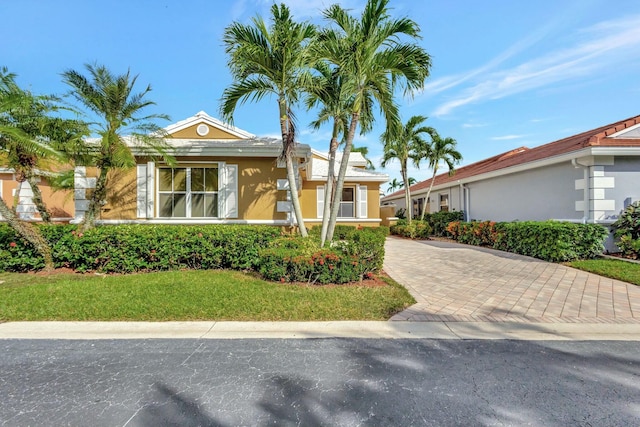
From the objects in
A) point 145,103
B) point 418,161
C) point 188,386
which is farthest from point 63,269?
point 418,161

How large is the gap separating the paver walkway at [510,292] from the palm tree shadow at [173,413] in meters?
3.19

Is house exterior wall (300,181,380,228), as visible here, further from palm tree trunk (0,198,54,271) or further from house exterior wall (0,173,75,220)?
house exterior wall (0,173,75,220)

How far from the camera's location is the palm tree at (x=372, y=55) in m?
6.96

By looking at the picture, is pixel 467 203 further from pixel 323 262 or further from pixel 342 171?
pixel 323 262

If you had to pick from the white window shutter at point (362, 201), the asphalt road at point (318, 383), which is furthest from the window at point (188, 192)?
the white window shutter at point (362, 201)

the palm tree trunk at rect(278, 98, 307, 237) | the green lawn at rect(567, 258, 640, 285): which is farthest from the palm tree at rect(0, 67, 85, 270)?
the green lawn at rect(567, 258, 640, 285)

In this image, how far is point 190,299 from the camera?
17.8 ft

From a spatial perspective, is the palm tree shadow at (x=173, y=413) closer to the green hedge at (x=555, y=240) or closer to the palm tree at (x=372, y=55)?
the palm tree at (x=372, y=55)

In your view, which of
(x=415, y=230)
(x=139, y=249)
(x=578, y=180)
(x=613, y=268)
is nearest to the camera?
(x=139, y=249)

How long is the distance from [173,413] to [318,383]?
1311mm

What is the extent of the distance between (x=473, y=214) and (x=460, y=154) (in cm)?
404

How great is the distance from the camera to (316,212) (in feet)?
54.5

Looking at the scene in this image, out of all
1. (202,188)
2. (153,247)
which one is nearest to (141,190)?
(202,188)

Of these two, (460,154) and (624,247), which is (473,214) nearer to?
(460,154)
